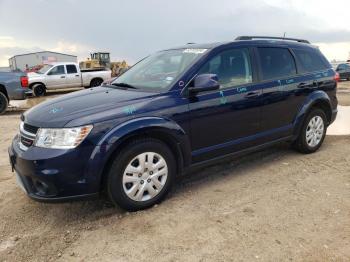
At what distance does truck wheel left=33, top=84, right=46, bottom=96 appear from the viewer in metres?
17.6

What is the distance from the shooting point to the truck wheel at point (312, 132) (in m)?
5.29

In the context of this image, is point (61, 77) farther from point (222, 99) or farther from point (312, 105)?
point (222, 99)

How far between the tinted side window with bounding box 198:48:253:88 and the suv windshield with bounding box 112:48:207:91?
0.62ft

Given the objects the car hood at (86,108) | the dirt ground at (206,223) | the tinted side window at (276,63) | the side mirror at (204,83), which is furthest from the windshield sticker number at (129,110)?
the tinted side window at (276,63)

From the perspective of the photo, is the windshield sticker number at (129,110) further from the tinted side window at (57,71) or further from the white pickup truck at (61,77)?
the tinted side window at (57,71)

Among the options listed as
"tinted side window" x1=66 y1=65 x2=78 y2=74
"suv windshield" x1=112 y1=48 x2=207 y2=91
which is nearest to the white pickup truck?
"tinted side window" x1=66 y1=65 x2=78 y2=74

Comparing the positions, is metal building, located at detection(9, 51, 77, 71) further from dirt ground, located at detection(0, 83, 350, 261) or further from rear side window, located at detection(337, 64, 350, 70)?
dirt ground, located at detection(0, 83, 350, 261)

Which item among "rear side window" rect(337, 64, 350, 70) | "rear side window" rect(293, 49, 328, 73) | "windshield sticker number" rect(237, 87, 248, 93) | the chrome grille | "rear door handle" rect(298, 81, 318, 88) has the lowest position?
"rear side window" rect(337, 64, 350, 70)

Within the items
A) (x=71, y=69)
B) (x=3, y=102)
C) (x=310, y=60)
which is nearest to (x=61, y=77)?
(x=71, y=69)

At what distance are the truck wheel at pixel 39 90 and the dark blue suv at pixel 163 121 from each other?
557 inches

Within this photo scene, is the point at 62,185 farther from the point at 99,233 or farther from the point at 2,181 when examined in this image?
the point at 2,181

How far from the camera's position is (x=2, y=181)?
4.66 m

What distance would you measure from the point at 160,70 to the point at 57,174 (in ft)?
5.94

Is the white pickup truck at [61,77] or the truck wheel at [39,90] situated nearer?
the truck wheel at [39,90]
